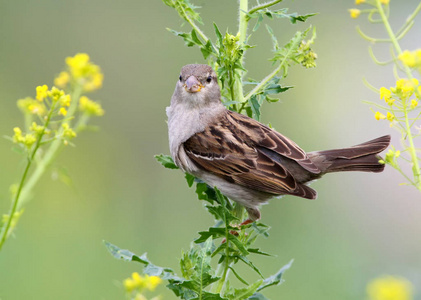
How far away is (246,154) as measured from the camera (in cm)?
452

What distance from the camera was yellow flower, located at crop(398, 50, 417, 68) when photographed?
2548mm

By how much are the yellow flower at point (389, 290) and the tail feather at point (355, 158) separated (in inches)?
93.2

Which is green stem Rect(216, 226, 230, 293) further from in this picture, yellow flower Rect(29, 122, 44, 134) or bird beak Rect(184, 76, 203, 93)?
bird beak Rect(184, 76, 203, 93)

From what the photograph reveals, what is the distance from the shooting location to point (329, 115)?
25.8 ft

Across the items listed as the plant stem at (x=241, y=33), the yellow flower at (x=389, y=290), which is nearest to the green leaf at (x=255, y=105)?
the plant stem at (x=241, y=33)

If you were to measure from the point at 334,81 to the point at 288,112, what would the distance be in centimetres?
100

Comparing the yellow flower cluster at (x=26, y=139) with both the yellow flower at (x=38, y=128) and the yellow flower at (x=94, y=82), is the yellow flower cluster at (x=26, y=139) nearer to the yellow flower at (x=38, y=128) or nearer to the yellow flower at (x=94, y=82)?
the yellow flower at (x=38, y=128)

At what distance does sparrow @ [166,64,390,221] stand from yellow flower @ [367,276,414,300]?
84.7 inches

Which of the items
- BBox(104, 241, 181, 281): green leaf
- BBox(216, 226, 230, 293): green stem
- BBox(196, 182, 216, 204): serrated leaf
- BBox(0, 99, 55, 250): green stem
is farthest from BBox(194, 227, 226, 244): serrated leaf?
BBox(0, 99, 55, 250): green stem

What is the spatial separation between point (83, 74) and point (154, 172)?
419 cm

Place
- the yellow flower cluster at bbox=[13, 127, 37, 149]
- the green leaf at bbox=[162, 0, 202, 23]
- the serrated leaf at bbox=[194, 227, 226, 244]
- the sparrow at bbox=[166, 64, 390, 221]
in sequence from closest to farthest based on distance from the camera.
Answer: the yellow flower cluster at bbox=[13, 127, 37, 149], the serrated leaf at bbox=[194, 227, 226, 244], the green leaf at bbox=[162, 0, 202, 23], the sparrow at bbox=[166, 64, 390, 221]

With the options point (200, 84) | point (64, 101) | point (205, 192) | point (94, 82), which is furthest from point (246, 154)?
point (64, 101)

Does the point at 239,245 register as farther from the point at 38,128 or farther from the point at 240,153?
the point at 240,153

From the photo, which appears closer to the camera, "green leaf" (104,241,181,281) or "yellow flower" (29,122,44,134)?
"yellow flower" (29,122,44,134)
